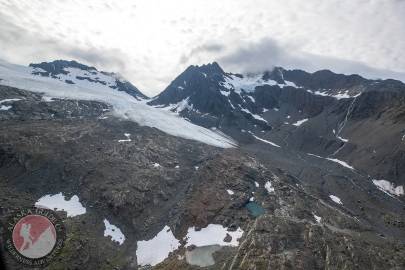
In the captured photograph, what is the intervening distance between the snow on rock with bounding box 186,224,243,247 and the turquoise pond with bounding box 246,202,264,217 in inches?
419

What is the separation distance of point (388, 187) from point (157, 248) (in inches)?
4154

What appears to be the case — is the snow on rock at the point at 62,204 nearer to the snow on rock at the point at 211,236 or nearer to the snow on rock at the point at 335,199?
the snow on rock at the point at 211,236

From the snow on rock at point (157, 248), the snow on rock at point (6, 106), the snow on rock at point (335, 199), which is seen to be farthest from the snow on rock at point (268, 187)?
the snow on rock at point (6, 106)

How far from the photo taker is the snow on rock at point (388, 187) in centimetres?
14426

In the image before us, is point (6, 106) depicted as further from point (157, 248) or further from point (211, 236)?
point (211, 236)

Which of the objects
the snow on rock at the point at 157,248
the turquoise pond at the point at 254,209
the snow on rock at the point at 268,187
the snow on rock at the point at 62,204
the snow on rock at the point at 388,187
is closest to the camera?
the snow on rock at the point at 157,248

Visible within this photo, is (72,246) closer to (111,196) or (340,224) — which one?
(111,196)

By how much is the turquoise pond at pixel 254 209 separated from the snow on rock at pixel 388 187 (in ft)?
235

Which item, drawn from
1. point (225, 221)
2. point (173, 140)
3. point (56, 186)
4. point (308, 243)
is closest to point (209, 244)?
point (225, 221)

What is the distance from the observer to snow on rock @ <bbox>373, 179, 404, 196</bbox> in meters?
144

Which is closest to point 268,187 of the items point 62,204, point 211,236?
point 211,236

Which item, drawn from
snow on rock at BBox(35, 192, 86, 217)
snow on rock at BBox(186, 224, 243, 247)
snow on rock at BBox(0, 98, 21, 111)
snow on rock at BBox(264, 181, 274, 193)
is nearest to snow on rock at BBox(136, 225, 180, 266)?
snow on rock at BBox(186, 224, 243, 247)

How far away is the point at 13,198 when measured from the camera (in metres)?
87.4

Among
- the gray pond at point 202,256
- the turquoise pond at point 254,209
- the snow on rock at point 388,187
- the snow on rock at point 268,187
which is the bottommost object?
the gray pond at point 202,256
